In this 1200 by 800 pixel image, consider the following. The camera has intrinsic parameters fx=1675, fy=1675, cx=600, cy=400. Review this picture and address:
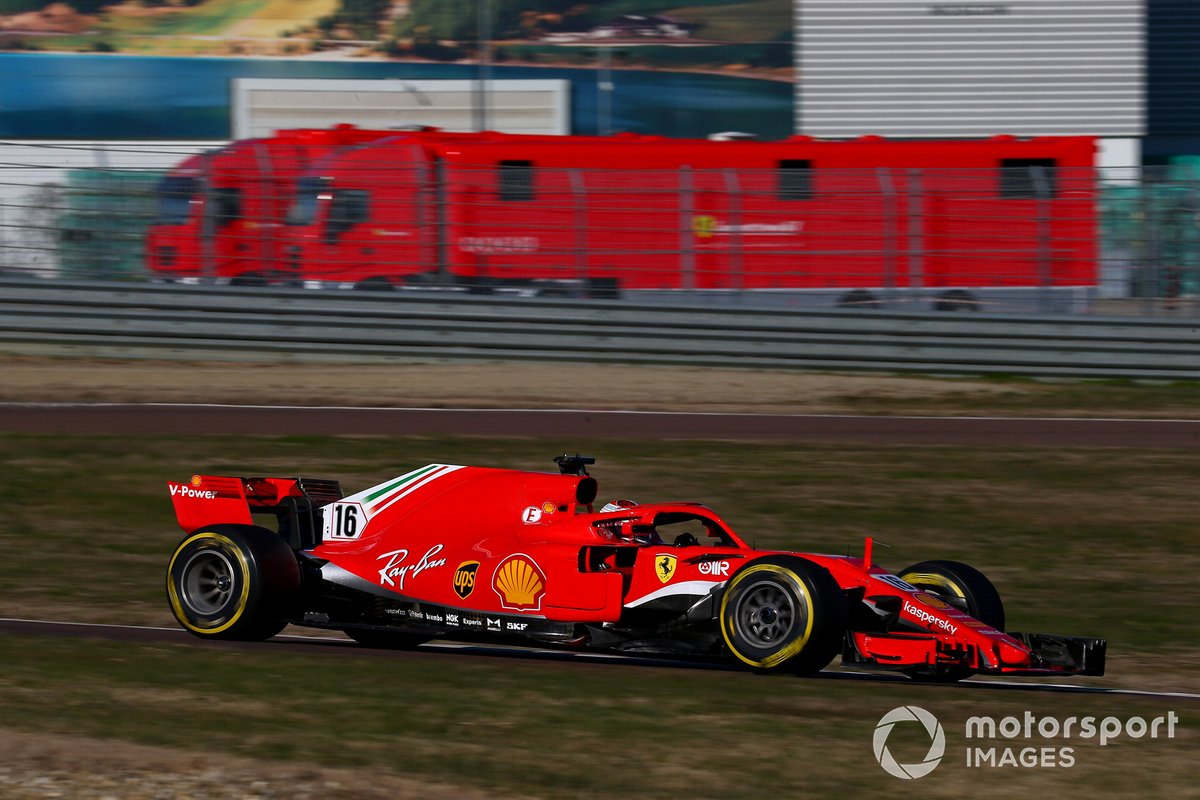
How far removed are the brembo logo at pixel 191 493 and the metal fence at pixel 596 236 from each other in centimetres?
1209

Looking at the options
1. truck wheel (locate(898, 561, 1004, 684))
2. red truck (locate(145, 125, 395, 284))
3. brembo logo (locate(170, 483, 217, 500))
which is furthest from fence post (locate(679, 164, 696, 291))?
truck wheel (locate(898, 561, 1004, 684))

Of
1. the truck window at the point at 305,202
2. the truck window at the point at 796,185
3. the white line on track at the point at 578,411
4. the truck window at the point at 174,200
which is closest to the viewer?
the white line on track at the point at 578,411

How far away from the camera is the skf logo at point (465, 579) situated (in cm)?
898

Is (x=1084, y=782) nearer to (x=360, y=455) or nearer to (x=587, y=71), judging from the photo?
(x=360, y=455)

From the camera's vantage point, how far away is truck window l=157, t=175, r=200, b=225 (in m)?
21.8

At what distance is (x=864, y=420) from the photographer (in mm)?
18688

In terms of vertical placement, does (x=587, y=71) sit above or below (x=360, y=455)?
above

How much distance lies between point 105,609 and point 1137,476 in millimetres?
9846

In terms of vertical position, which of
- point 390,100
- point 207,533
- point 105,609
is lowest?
point 105,609

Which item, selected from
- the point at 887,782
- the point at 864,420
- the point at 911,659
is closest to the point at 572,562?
the point at 911,659

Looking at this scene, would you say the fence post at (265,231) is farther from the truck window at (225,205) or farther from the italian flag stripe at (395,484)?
the italian flag stripe at (395,484)

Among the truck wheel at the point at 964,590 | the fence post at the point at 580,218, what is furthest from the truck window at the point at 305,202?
the truck wheel at the point at 964,590
